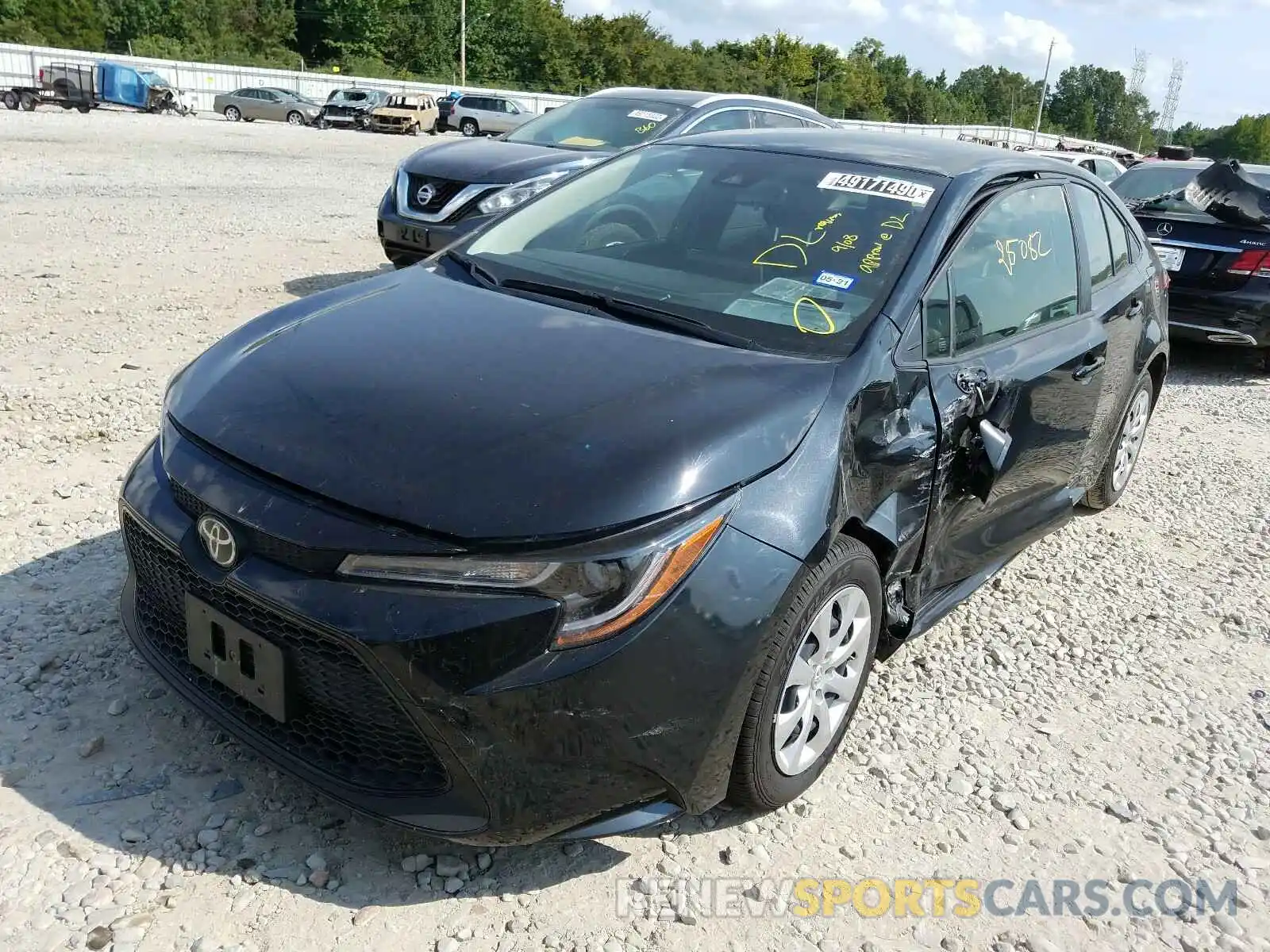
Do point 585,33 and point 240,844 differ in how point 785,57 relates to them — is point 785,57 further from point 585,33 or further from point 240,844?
point 240,844

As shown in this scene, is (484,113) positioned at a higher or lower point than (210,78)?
lower

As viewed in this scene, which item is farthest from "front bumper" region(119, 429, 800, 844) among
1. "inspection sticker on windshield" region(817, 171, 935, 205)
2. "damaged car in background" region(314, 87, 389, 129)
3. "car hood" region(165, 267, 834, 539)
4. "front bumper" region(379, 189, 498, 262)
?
"damaged car in background" region(314, 87, 389, 129)

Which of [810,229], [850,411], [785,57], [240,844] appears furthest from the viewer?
[785,57]

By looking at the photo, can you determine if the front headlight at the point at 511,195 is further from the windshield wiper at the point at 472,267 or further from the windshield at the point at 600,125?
the windshield wiper at the point at 472,267

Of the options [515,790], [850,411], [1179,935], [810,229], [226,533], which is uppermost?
[810,229]

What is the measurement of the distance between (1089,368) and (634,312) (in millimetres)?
1905

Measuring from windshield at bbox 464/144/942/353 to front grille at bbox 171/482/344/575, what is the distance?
50.9 inches

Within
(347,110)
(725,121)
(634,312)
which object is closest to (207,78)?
(347,110)

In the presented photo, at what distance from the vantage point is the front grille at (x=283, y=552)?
2.09 m

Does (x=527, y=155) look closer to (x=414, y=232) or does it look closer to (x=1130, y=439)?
(x=414, y=232)

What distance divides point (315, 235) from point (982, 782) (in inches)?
360

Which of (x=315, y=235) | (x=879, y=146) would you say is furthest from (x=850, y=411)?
(x=315, y=235)

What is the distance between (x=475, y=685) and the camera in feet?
6.69

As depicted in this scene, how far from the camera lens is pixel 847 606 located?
8.66ft
